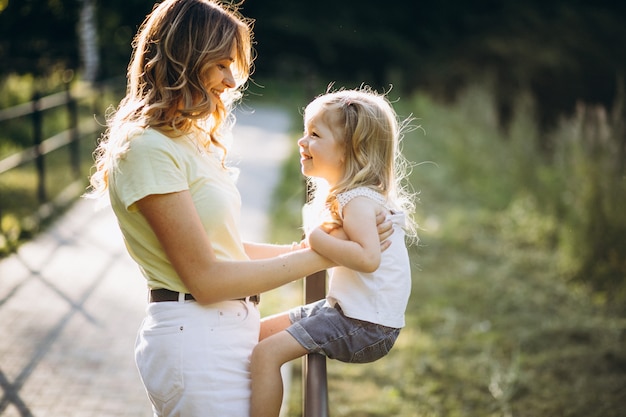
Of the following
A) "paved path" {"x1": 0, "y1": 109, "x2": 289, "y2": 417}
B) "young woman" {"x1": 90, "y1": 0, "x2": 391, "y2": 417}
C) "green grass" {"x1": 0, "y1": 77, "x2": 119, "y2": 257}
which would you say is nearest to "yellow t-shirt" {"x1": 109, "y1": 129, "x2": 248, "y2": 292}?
"young woman" {"x1": 90, "y1": 0, "x2": 391, "y2": 417}

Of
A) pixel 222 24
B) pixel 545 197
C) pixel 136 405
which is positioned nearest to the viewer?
pixel 222 24

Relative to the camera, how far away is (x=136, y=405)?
12.7ft

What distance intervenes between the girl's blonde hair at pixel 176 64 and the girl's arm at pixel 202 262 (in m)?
0.18

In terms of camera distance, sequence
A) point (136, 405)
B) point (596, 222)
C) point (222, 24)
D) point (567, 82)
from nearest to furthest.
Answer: point (222, 24) < point (136, 405) < point (596, 222) < point (567, 82)

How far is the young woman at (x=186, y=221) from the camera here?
1.86 metres

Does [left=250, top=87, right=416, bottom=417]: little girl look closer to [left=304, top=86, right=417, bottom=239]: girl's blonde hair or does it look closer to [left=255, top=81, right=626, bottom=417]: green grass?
[left=304, top=86, right=417, bottom=239]: girl's blonde hair

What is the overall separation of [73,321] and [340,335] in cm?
329

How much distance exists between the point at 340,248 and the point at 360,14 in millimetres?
21842

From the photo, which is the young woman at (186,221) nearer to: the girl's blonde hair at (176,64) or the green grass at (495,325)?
the girl's blonde hair at (176,64)

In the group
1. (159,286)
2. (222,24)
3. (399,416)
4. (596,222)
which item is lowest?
(399,416)

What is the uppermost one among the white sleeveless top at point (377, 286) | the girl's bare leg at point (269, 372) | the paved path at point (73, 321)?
the white sleeveless top at point (377, 286)

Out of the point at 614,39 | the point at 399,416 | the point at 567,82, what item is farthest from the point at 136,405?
the point at 614,39

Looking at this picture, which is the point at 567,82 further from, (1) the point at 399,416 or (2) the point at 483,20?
(1) the point at 399,416

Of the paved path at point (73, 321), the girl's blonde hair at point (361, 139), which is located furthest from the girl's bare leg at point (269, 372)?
the paved path at point (73, 321)
